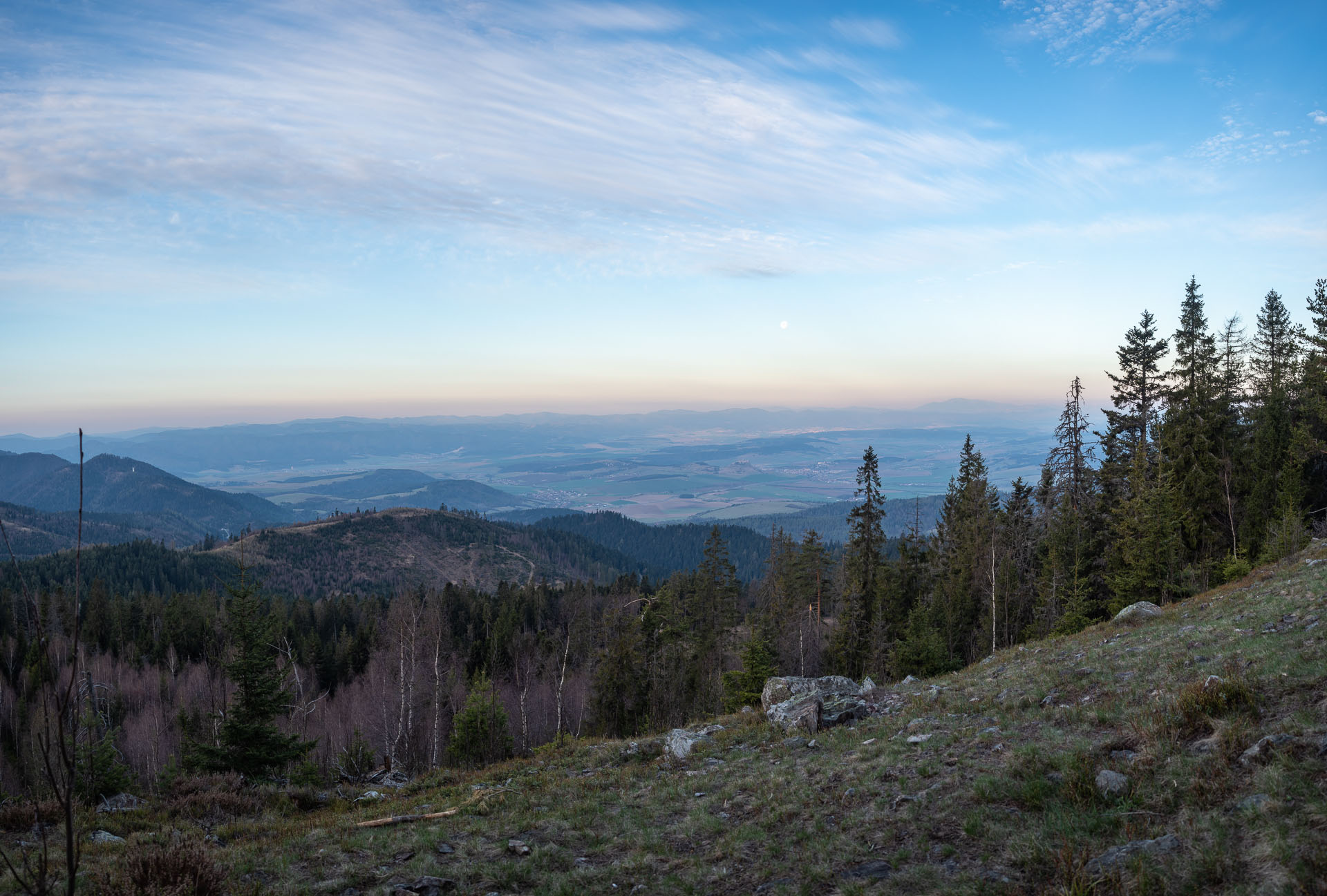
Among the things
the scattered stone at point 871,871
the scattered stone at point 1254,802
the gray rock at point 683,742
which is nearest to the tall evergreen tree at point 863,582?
the gray rock at point 683,742

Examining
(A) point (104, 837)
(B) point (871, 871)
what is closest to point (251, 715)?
(A) point (104, 837)

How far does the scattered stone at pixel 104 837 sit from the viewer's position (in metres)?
12.7

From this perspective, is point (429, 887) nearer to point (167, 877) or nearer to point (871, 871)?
point (167, 877)

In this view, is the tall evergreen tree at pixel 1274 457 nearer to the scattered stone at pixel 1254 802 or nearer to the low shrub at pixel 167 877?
the scattered stone at pixel 1254 802

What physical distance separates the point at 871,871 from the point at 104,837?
14.2 metres

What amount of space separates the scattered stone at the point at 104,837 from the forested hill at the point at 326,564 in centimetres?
12239

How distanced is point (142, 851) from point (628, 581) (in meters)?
94.5

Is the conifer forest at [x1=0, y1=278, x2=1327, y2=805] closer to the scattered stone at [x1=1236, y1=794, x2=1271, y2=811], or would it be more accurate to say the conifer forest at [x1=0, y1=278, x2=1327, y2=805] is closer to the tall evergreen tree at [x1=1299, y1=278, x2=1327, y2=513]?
the tall evergreen tree at [x1=1299, y1=278, x2=1327, y2=513]

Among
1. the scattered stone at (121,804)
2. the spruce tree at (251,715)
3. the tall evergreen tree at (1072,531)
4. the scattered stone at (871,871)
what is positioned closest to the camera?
the scattered stone at (871,871)

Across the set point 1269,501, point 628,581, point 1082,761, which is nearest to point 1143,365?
point 1269,501

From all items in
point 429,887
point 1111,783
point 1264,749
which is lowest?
point 429,887

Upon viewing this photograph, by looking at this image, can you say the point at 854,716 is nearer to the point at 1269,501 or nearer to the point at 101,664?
the point at 1269,501

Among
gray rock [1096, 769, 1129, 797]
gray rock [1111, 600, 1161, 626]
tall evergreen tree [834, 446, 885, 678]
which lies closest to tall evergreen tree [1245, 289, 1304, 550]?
gray rock [1111, 600, 1161, 626]

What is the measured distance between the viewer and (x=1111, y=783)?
9156 millimetres
